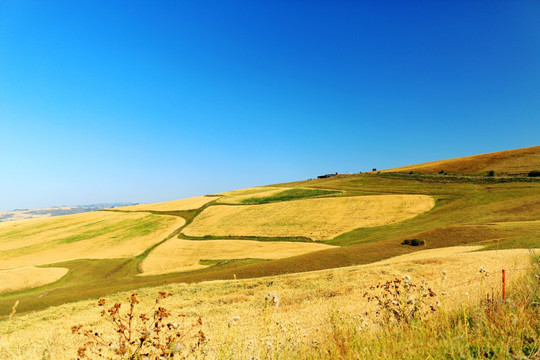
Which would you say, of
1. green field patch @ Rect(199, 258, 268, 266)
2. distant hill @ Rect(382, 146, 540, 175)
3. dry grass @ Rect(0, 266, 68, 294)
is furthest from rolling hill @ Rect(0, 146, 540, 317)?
distant hill @ Rect(382, 146, 540, 175)

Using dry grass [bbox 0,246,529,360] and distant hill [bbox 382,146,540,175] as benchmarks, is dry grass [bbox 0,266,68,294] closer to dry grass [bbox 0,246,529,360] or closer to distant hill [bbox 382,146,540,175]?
dry grass [bbox 0,246,529,360]

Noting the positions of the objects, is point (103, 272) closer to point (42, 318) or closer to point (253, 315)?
point (42, 318)

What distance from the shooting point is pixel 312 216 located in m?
64.6

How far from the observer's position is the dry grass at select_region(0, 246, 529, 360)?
34.2ft

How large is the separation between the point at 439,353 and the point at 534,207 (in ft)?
179

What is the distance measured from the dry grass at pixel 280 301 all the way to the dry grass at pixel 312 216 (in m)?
33.0

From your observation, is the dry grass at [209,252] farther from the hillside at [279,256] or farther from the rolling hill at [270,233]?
the hillside at [279,256]

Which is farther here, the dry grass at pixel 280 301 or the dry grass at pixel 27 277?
the dry grass at pixel 27 277

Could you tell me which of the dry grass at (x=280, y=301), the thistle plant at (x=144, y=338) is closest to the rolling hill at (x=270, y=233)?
the dry grass at (x=280, y=301)

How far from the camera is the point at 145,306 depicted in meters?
18.4

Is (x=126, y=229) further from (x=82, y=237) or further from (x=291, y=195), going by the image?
(x=291, y=195)

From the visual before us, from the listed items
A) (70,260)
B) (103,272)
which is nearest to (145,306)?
(103,272)

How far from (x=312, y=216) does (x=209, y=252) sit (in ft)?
79.7

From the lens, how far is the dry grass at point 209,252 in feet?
145
